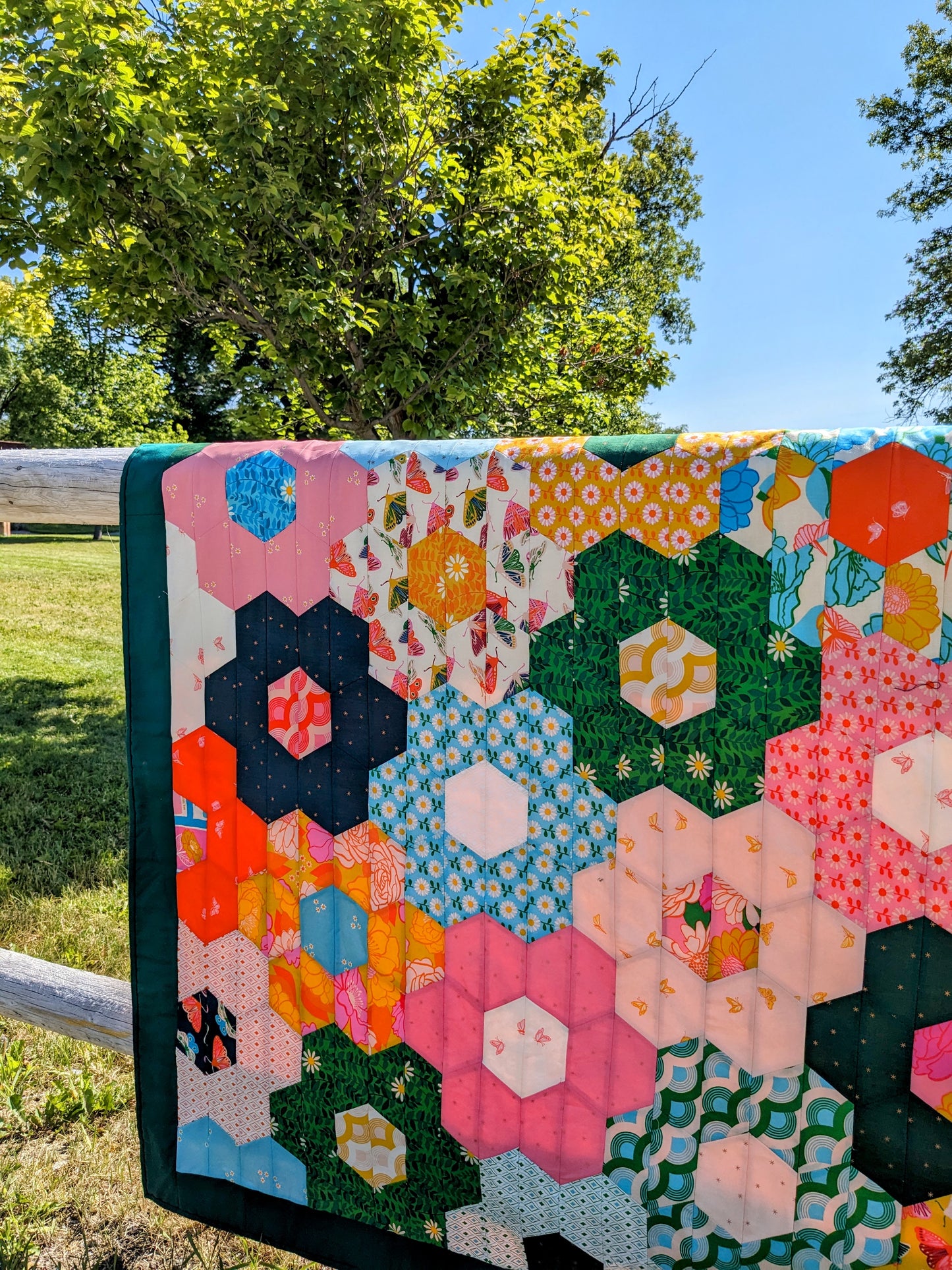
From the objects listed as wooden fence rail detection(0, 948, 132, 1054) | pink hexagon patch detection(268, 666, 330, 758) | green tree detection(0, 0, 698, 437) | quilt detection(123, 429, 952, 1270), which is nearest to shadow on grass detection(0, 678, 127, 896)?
wooden fence rail detection(0, 948, 132, 1054)

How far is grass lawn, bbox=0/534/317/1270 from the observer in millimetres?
1570

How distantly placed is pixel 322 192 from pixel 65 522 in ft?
13.3

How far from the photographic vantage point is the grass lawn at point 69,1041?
5.15 feet

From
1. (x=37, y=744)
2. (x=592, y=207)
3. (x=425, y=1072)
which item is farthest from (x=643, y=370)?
(x=425, y=1072)

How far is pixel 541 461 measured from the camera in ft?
3.59

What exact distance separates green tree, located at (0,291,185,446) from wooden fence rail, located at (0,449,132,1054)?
1618 centimetres

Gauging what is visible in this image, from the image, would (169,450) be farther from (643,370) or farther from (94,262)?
(643,370)

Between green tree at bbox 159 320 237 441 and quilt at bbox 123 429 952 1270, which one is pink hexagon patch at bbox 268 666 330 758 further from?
green tree at bbox 159 320 237 441

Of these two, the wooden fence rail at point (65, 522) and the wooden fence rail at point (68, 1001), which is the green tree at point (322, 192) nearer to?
the wooden fence rail at point (65, 522)

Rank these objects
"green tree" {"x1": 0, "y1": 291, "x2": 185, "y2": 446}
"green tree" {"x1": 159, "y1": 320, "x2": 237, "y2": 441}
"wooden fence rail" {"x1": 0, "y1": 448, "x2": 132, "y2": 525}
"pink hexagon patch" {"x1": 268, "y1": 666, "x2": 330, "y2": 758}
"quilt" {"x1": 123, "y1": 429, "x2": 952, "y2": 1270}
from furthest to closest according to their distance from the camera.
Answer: "green tree" {"x1": 159, "y1": 320, "x2": 237, "y2": 441} → "green tree" {"x1": 0, "y1": 291, "x2": 185, "y2": 446} → "wooden fence rail" {"x1": 0, "y1": 448, "x2": 132, "y2": 525} → "pink hexagon patch" {"x1": 268, "y1": 666, "x2": 330, "y2": 758} → "quilt" {"x1": 123, "y1": 429, "x2": 952, "y2": 1270}

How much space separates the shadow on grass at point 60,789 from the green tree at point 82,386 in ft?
39.1

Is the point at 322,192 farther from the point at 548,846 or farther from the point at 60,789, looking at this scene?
the point at 548,846

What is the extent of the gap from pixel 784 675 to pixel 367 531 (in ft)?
2.16

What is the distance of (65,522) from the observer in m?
1.55
